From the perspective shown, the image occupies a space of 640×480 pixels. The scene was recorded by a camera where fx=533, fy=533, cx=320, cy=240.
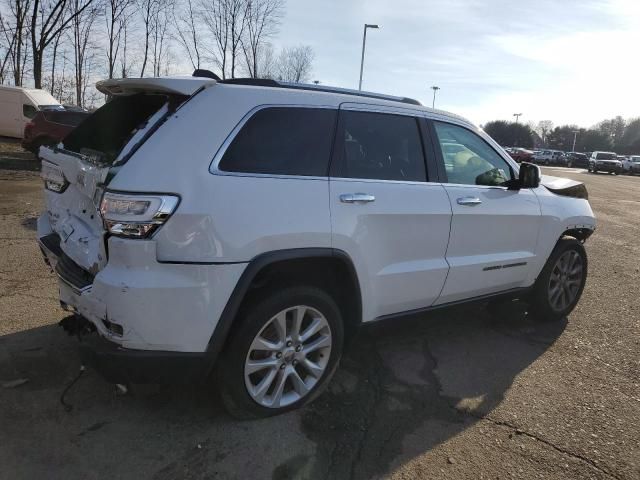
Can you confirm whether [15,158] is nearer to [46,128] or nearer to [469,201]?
[46,128]

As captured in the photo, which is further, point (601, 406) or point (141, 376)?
point (601, 406)

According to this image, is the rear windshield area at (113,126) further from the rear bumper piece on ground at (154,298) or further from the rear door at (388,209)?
the rear door at (388,209)

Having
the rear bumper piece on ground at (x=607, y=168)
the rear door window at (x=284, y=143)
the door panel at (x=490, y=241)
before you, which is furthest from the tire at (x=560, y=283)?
the rear bumper piece on ground at (x=607, y=168)

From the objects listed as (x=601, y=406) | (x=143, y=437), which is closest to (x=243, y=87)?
(x=143, y=437)

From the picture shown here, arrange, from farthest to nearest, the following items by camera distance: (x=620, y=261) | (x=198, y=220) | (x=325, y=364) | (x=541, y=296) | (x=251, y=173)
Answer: (x=620, y=261) < (x=541, y=296) < (x=325, y=364) < (x=251, y=173) < (x=198, y=220)

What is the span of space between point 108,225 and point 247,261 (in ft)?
2.24

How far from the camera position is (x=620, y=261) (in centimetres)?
772

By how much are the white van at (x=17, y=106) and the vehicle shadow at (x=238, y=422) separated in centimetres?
2086

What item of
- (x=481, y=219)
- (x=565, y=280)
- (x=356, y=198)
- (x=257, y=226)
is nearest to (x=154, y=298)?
(x=257, y=226)

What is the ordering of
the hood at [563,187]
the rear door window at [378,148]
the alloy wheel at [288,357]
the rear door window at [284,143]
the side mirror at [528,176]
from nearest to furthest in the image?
the rear door window at [284,143] < the alloy wheel at [288,357] < the rear door window at [378,148] < the side mirror at [528,176] < the hood at [563,187]

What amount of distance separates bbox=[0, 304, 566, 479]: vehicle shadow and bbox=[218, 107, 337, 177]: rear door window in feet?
3.78

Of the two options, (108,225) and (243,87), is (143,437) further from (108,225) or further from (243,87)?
(243,87)

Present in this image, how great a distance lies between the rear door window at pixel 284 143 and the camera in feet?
9.06

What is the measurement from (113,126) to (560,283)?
4.00 metres
